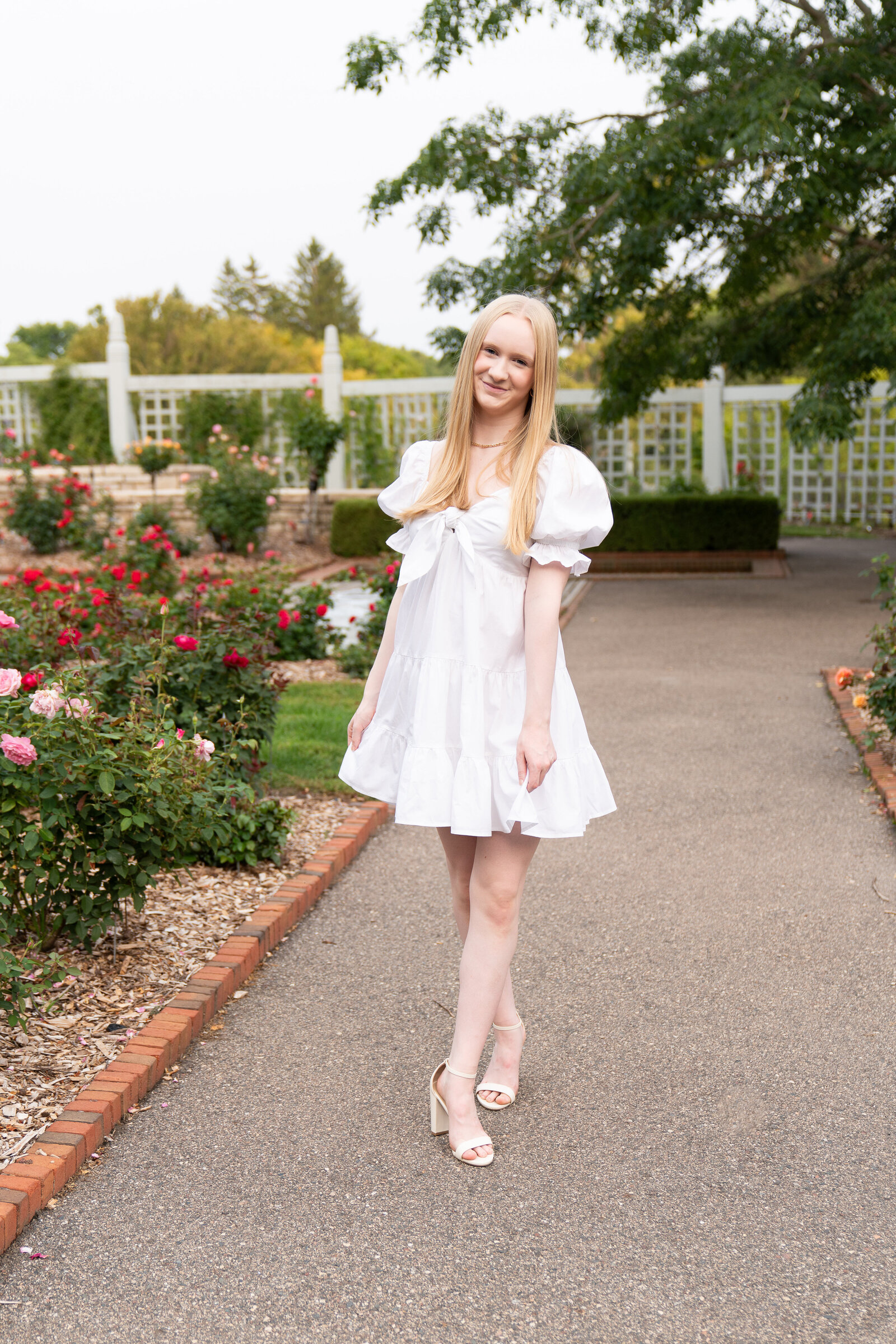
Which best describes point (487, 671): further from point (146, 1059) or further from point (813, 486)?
point (813, 486)

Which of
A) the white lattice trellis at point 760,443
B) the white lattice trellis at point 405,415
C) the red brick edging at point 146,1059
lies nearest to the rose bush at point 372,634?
the red brick edging at point 146,1059

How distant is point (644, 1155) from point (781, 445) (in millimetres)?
17475

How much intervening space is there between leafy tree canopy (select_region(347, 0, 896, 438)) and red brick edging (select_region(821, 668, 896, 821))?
119 inches

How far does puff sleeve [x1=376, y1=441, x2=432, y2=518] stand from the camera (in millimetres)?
2551

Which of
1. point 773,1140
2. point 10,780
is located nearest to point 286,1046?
point 10,780

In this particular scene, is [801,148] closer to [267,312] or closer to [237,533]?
[237,533]

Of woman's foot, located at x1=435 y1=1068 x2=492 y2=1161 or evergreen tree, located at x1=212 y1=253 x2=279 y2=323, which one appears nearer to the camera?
woman's foot, located at x1=435 y1=1068 x2=492 y2=1161

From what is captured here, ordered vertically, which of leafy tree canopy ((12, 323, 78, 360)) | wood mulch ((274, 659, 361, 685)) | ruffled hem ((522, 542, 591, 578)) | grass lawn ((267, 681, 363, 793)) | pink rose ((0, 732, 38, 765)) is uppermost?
leafy tree canopy ((12, 323, 78, 360))

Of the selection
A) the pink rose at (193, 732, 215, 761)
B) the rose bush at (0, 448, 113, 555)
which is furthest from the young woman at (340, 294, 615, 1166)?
the rose bush at (0, 448, 113, 555)

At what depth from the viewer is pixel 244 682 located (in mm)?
4387

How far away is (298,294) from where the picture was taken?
217 ft

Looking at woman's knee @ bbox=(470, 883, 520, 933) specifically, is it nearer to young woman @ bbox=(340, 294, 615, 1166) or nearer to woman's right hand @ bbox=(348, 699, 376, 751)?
young woman @ bbox=(340, 294, 615, 1166)

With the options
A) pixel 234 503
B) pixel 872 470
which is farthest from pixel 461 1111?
pixel 872 470

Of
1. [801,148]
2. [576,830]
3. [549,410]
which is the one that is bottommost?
[576,830]
